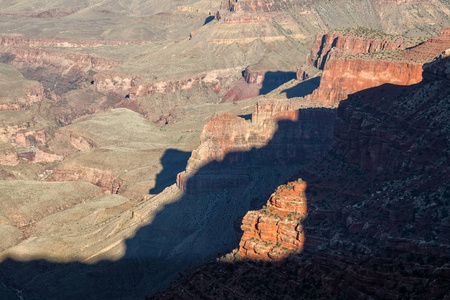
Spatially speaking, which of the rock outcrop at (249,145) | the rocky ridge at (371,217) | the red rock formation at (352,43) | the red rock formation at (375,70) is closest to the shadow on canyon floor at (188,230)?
the rock outcrop at (249,145)

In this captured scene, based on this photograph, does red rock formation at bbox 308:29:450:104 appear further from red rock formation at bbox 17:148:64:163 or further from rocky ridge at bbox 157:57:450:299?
red rock formation at bbox 17:148:64:163

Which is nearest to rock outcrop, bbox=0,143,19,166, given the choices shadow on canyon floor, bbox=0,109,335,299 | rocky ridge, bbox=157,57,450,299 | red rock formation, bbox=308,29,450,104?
shadow on canyon floor, bbox=0,109,335,299

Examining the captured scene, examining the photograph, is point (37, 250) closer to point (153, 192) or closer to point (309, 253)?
point (153, 192)

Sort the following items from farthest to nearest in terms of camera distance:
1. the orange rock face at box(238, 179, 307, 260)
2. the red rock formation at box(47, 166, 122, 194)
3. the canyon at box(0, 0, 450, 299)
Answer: the red rock formation at box(47, 166, 122, 194), the orange rock face at box(238, 179, 307, 260), the canyon at box(0, 0, 450, 299)

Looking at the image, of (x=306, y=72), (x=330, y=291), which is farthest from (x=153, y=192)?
(x=330, y=291)

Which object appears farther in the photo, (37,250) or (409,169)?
(37,250)
